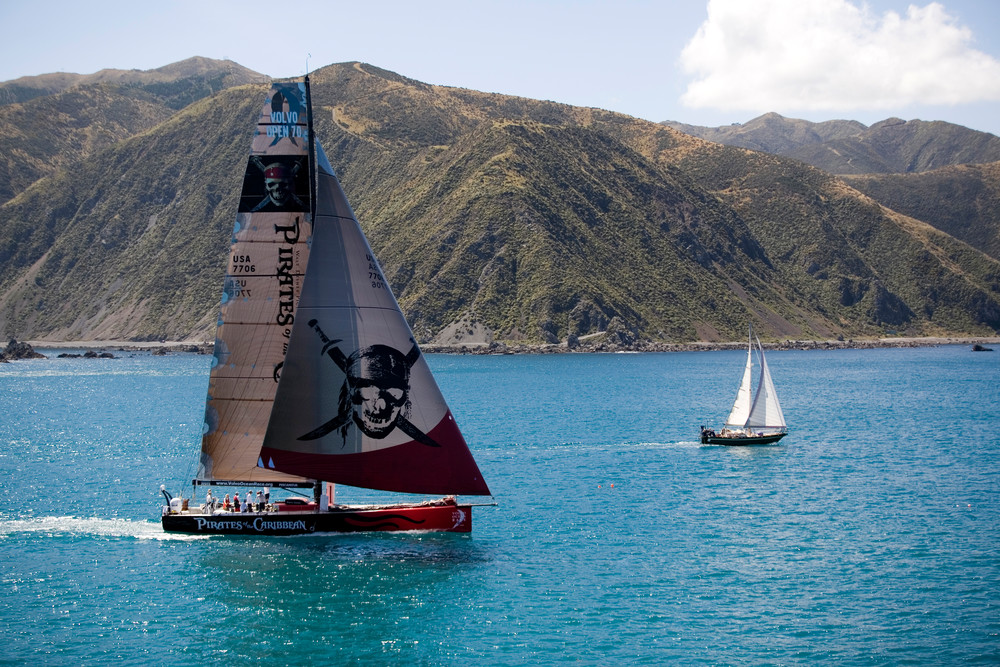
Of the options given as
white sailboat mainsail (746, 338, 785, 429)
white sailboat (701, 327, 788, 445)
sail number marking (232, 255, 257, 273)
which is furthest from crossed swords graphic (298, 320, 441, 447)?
white sailboat mainsail (746, 338, 785, 429)


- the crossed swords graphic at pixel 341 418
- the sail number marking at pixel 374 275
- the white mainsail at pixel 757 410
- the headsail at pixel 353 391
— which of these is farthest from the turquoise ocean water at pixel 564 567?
the sail number marking at pixel 374 275

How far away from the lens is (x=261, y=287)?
42188 mm

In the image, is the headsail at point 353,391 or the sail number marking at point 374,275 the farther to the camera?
the sail number marking at point 374,275

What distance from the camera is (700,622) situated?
116 ft

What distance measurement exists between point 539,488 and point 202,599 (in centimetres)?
2562

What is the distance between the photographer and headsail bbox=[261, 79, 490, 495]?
41.1 m

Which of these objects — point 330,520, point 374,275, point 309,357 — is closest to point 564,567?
point 330,520

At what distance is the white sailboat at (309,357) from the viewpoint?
41188 mm

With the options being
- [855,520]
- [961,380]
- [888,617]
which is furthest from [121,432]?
[961,380]

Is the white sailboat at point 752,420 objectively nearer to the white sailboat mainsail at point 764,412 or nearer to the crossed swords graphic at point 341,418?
the white sailboat mainsail at point 764,412

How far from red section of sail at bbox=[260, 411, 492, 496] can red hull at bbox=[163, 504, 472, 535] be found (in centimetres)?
227

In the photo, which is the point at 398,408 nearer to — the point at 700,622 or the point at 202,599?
the point at 202,599

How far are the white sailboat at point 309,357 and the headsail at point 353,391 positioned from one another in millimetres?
40

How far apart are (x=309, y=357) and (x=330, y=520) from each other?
7161 millimetres
